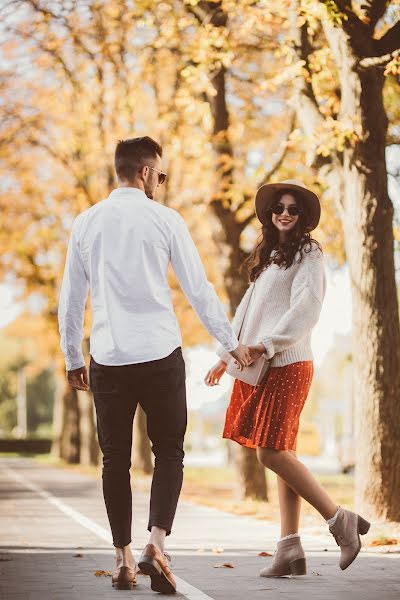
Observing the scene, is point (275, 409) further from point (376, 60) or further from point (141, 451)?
point (141, 451)

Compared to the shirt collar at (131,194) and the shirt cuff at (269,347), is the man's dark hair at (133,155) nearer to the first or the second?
the shirt collar at (131,194)

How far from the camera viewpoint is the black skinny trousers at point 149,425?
18.3 ft

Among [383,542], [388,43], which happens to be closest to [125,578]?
[383,542]

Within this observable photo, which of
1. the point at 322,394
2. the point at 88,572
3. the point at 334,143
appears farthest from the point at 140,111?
the point at 322,394

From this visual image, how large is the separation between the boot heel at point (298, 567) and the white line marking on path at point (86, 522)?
1.98 feet

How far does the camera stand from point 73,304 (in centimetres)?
587

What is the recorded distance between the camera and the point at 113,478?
5695 millimetres

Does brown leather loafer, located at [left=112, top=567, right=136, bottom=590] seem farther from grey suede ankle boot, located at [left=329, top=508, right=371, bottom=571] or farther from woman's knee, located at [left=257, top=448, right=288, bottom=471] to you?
grey suede ankle boot, located at [left=329, top=508, right=371, bottom=571]

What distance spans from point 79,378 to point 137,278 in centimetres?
68

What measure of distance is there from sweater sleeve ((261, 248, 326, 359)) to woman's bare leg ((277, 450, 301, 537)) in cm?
76

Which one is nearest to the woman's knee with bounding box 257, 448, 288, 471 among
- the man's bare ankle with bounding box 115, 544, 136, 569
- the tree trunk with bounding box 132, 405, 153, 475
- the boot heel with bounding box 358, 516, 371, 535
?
the boot heel with bounding box 358, 516, 371, 535

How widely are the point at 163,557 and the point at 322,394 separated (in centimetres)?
7415

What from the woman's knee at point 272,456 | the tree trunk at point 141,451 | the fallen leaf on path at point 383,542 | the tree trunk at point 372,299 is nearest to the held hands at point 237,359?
the woman's knee at point 272,456

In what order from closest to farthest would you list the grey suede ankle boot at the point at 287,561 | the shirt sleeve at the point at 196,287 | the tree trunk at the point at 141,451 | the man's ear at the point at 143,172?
the shirt sleeve at the point at 196,287 < the man's ear at the point at 143,172 < the grey suede ankle boot at the point at 287,561 < the tree trunk at the point at 141,451
